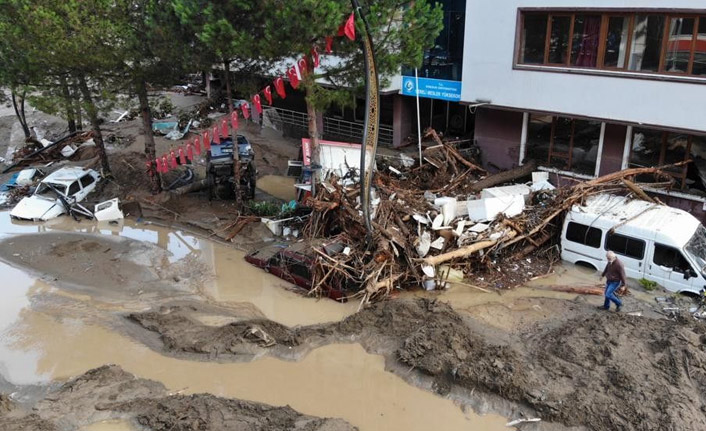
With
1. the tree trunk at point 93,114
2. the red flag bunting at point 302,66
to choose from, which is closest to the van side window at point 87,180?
the tree trunk at point 93,114

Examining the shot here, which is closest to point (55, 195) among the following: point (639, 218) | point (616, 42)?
point (639, 218)

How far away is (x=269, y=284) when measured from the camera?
46.5ft

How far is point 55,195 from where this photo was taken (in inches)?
770

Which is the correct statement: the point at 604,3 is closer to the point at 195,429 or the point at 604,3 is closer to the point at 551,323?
the point at 551,323

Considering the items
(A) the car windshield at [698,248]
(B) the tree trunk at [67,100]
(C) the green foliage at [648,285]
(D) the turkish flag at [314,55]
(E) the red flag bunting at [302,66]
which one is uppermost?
(D) the turkish flag at [314,55]

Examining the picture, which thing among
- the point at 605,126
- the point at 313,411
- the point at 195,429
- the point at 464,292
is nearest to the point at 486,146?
the point at 605,126

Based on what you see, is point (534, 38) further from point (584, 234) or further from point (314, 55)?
point (314, 55)

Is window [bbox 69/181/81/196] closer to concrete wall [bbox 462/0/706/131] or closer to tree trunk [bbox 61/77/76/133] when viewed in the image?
tree trunk [bbox 61/77/76/133]

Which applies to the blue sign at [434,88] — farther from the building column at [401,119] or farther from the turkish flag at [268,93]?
the turkish flag at [268,93]

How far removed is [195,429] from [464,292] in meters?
7.11

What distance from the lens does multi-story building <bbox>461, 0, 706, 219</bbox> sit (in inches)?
592

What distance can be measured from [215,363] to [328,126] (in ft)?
55.2

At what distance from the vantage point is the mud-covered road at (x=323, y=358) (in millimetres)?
9242

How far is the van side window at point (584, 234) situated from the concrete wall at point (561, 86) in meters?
4.44
